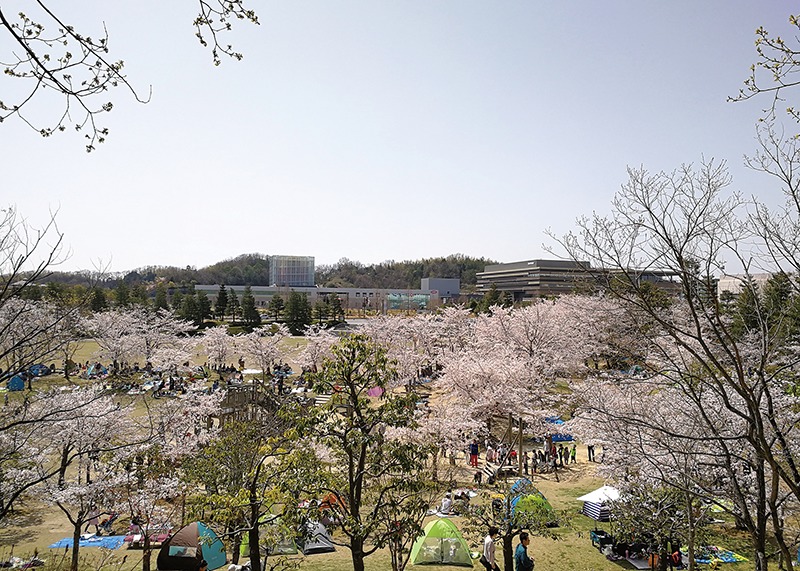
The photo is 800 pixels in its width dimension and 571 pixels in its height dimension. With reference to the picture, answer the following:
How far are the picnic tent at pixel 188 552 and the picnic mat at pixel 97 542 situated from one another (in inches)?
75.8

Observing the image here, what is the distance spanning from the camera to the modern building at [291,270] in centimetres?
8819

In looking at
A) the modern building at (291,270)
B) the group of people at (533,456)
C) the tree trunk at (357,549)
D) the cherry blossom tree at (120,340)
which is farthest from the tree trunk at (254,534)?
the modern building at (291,270)

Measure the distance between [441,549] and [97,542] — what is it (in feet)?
26.4

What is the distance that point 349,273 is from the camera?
109 m

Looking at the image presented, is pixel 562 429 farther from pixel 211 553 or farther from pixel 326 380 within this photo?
pixel 326 380

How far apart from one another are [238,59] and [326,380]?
4214 mm

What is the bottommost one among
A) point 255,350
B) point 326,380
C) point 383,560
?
point 383,560

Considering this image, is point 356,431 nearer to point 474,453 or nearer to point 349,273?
point 474,453

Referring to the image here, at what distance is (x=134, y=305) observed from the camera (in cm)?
3856

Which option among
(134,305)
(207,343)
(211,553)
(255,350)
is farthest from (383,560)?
(134,305)

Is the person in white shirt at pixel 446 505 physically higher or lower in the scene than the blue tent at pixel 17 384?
lower

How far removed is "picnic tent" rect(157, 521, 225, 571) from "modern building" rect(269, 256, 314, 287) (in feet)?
257

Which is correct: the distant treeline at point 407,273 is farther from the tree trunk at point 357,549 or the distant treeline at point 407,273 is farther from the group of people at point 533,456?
the tree trunk at point 357,549

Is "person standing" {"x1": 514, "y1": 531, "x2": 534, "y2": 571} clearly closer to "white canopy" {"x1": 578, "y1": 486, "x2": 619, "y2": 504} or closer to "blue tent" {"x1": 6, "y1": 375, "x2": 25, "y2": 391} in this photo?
"white canopy" {"x1": 578, "y1": 486, "x2": 619, "y2": 504}
